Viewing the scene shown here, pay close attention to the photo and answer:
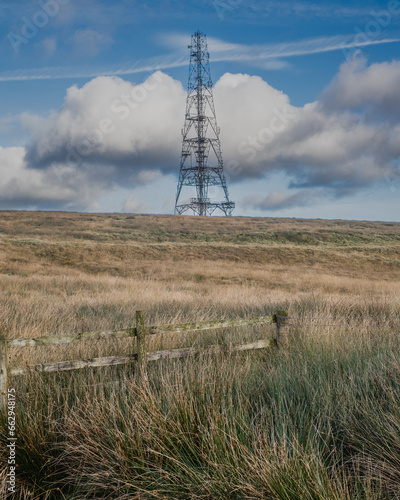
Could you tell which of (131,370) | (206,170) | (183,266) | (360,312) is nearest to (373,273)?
(183,266)

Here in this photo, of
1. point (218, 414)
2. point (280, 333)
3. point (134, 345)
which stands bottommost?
point (134, 345)

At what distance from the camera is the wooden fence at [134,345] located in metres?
5.25

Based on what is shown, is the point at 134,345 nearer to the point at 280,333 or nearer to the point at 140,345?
the point at 140,345

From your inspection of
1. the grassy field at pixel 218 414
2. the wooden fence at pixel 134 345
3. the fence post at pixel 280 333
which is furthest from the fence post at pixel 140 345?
the fence post at pixel 280 333

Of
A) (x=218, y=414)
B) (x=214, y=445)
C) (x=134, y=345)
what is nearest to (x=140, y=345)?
(x=134, y=345)

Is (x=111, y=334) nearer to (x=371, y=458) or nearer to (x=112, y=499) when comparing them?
(x=112, y=499)

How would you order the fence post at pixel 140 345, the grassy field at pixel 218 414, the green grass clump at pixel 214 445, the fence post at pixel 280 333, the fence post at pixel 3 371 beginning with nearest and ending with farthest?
the green grass clump at pixel 214 445 → the grassy field at pixel 218 414 → the fence post at pixel 3 371 → the fence post at pixel 140 345 → the fence post at pixel 280 333

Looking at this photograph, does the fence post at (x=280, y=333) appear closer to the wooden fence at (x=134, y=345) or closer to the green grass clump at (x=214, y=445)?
the wooden fence at (x=134, y=345)

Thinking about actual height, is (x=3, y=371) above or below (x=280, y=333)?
above

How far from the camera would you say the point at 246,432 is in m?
4.27

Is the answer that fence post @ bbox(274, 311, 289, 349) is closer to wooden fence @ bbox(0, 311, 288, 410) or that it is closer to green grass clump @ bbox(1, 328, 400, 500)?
wooden fence @ bbox(0, 311, 288, 410)

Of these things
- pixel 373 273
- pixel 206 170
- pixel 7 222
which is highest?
pixel 206 170

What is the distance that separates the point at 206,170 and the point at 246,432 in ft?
207

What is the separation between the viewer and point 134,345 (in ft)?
24.4
